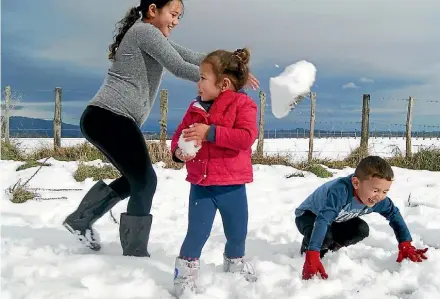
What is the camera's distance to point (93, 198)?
3670mm

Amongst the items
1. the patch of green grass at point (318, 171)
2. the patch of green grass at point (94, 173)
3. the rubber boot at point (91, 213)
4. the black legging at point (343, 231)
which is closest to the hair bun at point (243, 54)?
the black legging at point (343, 231)

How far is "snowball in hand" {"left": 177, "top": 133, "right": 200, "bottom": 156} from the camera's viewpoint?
2.74m

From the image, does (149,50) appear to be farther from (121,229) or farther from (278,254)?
(278,254)

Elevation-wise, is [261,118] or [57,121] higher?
[261,118]

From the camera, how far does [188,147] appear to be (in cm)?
274

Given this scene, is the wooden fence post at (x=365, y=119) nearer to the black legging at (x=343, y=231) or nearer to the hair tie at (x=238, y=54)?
the black legging at (x=343, y=231)

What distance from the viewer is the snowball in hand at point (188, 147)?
2738 mm

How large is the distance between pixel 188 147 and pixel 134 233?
94 cm

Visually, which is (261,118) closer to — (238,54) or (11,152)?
(11,152)

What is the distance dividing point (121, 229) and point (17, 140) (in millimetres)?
9279

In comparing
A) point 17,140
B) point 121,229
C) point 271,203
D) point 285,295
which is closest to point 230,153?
point 285,295

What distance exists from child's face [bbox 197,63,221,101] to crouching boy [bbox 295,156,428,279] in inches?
40.3

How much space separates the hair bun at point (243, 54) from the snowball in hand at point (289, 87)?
0.45 m

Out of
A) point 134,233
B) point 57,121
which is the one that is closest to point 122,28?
point 134,233
